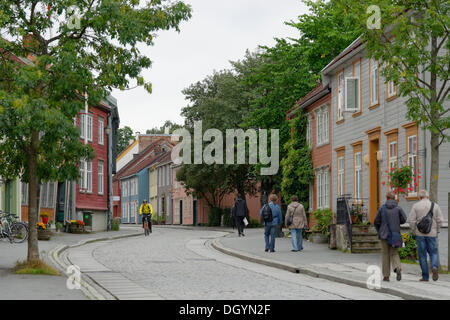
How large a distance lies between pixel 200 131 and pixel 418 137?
33.2 meters

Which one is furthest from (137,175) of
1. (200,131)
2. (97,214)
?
(97,214)

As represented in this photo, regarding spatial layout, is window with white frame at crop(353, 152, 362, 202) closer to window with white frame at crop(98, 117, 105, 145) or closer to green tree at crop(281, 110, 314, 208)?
green tree at crop(281, 110, 314, 208)

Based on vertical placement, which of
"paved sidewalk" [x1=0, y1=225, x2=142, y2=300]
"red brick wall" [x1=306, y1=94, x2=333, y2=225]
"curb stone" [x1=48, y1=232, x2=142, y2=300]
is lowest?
"curb stone" [x1=48, y1=232, x2=142, y2=300]

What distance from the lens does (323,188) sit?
32.2 meters

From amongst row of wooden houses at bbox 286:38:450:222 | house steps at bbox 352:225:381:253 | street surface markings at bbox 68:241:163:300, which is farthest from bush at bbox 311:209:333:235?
street surface markings at bbox 68:241:163:300

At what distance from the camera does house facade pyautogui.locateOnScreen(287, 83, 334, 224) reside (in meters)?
31.0

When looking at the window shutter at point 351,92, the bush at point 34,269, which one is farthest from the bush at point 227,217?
the bush at point 34,269

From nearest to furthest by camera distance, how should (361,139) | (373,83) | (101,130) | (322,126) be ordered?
(373,83), (361,139), (322,126), (101,130)

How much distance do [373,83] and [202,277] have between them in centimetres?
1210

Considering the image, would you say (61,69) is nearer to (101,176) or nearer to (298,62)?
(298,62)

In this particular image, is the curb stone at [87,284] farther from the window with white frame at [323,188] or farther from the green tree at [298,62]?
the green tree at [298,62]

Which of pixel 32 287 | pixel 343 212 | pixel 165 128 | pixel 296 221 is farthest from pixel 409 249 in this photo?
pixel 165 128

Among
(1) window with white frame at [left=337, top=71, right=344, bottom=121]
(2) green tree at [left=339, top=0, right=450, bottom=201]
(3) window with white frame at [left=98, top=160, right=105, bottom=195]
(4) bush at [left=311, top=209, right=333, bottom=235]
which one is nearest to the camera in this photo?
(2) green tree at [left=339, top=0, right=450, bottom=201]
